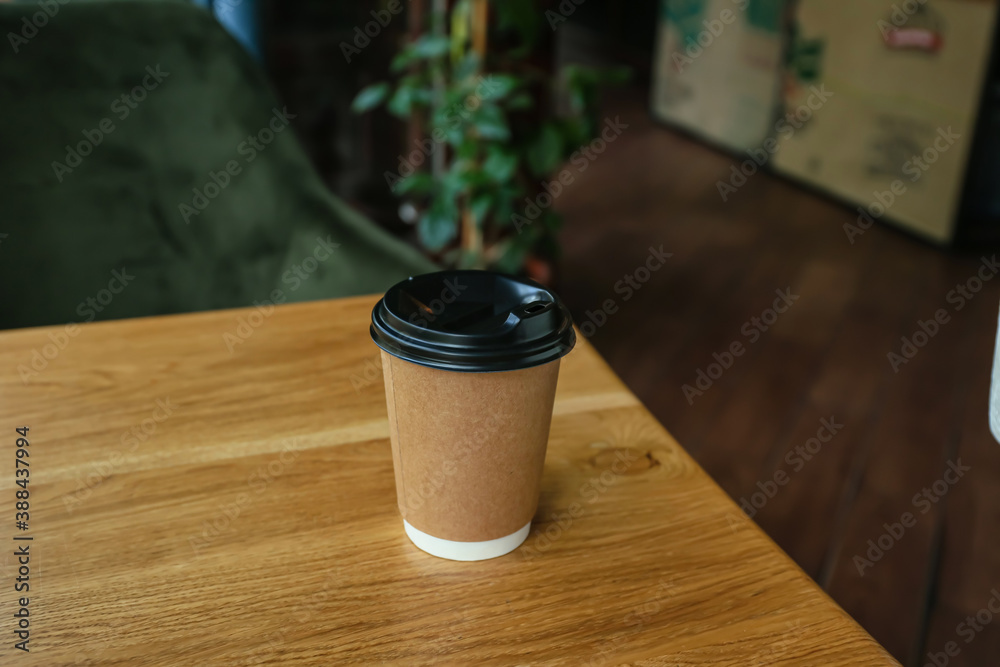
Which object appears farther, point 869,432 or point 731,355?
point 731,355

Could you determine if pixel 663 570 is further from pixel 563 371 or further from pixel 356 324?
pixel 356 324

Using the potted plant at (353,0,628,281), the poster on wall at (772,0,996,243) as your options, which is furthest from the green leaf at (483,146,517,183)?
the poster on wall at (772,0,996,243)

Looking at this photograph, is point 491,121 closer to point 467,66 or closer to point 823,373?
point 467,66

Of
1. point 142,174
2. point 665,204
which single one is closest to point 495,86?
point 142,174

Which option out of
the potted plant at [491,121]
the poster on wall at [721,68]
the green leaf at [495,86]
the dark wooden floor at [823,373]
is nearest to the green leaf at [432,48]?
the potted plant at [491,121]

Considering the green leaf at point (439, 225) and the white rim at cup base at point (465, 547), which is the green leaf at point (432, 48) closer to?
the green leaf at point (439, 225)

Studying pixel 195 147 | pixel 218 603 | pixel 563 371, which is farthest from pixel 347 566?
pixel 195 147

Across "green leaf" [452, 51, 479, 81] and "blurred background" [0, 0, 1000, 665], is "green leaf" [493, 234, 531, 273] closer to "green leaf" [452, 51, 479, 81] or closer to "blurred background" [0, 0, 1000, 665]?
"blurred background" [0, 0, 1000, 665]

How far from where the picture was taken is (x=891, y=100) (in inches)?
132

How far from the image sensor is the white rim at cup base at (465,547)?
562mm

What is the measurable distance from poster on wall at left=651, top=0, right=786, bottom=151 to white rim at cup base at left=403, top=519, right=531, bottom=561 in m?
3.79

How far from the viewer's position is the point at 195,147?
139cm

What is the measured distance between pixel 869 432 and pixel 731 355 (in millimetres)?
466

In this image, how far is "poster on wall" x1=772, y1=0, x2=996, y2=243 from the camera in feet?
10.2
